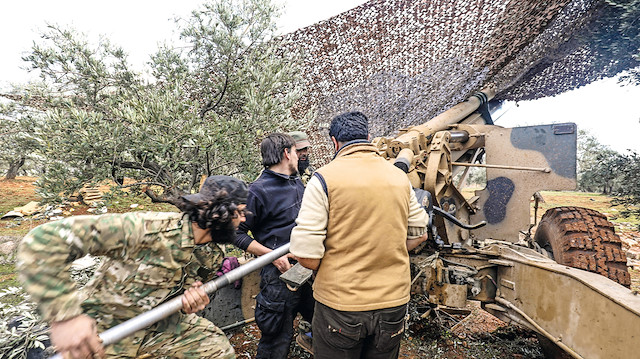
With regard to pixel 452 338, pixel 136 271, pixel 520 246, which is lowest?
pixel 452 338

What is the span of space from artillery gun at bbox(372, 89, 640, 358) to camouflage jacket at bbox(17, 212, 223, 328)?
1776 mm

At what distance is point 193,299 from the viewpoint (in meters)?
1.69

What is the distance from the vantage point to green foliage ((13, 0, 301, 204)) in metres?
3.28

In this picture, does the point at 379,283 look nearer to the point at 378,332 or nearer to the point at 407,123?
the point at 378,332

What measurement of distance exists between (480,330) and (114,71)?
18.0 ft

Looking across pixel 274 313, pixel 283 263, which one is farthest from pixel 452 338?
pixel 283 263

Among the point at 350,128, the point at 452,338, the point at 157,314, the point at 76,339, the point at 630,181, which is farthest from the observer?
the point at 630,181

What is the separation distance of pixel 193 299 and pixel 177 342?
38cm

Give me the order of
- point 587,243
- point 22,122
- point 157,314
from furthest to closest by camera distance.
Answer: point 22,122, point 587,243, point 157,314

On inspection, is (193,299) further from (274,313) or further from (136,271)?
(274,313)

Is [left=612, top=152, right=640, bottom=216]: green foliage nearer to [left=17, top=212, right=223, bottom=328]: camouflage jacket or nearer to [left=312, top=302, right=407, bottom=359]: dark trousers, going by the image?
[left=312, top=302, right=407, bottom=359]: dark trousers

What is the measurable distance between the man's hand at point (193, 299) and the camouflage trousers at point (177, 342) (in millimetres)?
272

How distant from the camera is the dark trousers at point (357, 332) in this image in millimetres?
1660

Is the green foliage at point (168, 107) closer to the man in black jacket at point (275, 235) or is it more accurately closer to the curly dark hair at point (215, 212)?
the man in black jacket at point (275, 235)
